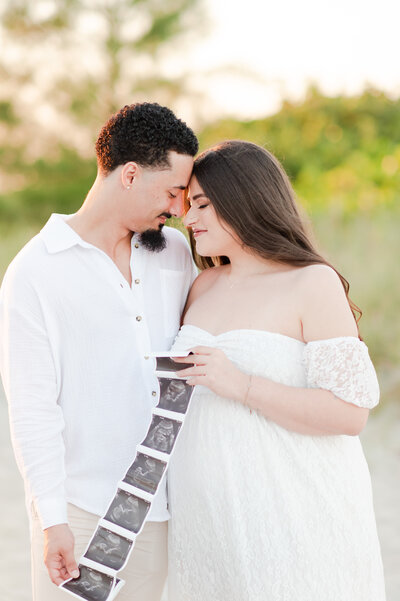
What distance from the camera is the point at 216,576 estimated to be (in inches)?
91.5

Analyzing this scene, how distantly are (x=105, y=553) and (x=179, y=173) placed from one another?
125cm

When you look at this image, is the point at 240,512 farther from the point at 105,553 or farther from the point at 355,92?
the point at 355,92

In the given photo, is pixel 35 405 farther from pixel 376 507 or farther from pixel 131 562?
pixel 376 507

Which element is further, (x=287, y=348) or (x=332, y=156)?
(x=332, y=156)

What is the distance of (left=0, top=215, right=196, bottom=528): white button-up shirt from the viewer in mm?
2238

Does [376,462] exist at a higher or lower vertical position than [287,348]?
lower

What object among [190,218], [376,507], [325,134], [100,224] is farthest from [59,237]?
[325,134]

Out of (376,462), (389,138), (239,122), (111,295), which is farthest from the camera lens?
(389,138)

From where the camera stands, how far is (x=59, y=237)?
238cm

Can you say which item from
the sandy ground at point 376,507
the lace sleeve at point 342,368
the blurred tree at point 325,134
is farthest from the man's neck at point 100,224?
the blurred tree at point 325,134

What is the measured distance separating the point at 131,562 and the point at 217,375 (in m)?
0.76

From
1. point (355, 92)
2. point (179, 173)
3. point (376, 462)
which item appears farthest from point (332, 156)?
point (179, 173)

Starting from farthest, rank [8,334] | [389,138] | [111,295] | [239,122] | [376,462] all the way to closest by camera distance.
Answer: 1. [389,138]
2. [239,122]
3. [376,462]
4. [111,295]
5. [8,334]

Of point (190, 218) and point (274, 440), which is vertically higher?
point (190, 218)
